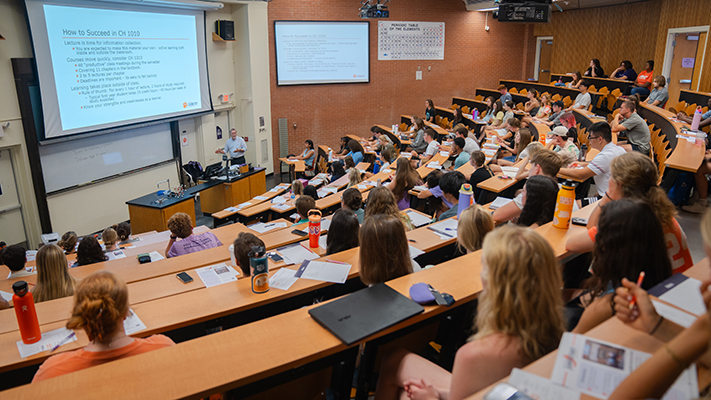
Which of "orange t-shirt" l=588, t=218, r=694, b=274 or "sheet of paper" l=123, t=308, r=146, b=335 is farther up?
"orange t-shirt" l=588, t=218, r=694, b=274

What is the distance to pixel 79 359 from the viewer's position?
1998 mm

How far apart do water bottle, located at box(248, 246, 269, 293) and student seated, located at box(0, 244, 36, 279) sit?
3.04m

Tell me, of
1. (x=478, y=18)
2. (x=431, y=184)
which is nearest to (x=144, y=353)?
(x=431, y=184)

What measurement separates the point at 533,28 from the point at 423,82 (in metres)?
4.44

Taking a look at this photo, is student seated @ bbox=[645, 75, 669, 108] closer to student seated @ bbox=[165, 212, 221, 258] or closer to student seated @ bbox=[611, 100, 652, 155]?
student seated @ bbox=[611, 100, 652, 155]

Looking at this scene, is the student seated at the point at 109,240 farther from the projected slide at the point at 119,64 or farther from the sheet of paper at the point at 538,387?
the sheet of paper at the point at 538,387

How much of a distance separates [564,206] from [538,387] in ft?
6.06

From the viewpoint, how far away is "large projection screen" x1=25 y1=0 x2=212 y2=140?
7105mm

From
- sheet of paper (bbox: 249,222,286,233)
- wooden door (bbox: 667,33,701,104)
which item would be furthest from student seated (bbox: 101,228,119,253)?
wooden door (bbox: 667,33,701,104)

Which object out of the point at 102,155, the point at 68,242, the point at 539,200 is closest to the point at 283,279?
the point at 539,200

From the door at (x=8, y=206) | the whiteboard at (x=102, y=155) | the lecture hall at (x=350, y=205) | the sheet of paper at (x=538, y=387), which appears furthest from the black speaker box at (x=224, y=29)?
the sheet of paper at (x=538, y=387)

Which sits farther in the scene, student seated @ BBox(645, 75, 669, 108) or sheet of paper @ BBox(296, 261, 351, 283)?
student seated @ BBox(645, 75, 669, 108)

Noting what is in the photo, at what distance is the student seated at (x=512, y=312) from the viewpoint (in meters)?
1.67

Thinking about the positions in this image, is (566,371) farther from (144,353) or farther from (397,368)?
(144,353)
